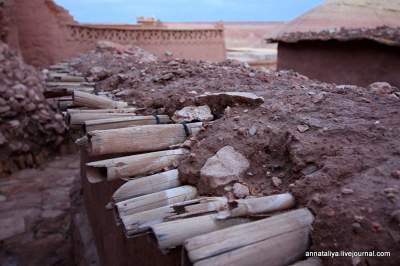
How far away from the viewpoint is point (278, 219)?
97cm

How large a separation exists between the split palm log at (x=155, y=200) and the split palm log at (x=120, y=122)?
21.4 inches

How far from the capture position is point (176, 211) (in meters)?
1.05

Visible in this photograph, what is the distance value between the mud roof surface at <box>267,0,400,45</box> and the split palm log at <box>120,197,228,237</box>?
549cm

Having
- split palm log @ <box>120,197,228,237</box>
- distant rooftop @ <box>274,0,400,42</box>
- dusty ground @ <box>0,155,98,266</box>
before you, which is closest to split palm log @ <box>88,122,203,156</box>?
split palm log @ <box>120,197,228,237</box>

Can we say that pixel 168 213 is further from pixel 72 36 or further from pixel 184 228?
pixel 72 36

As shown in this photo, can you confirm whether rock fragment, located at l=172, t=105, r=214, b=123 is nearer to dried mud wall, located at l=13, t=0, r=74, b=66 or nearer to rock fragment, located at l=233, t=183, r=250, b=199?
rock fragment, located at l=233, t=183, r=250, b=199

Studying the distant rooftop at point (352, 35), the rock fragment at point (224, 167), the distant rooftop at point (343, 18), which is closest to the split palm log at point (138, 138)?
the rock fragment at point (224, 167)

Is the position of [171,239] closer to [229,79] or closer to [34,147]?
[229,79]

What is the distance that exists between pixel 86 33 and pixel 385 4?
646 cm

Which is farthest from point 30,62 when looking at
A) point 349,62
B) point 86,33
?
point 349,62

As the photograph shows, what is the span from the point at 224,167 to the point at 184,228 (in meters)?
0.39

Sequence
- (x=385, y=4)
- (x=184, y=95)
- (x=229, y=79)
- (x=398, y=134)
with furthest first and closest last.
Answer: (x=385, y=4) → (x=229, y=79) → (x=184, y=95) → (x=398, y=134)

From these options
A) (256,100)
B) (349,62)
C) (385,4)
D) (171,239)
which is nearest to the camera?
(171,239)

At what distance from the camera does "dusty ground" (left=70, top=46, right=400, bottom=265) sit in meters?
0.92
